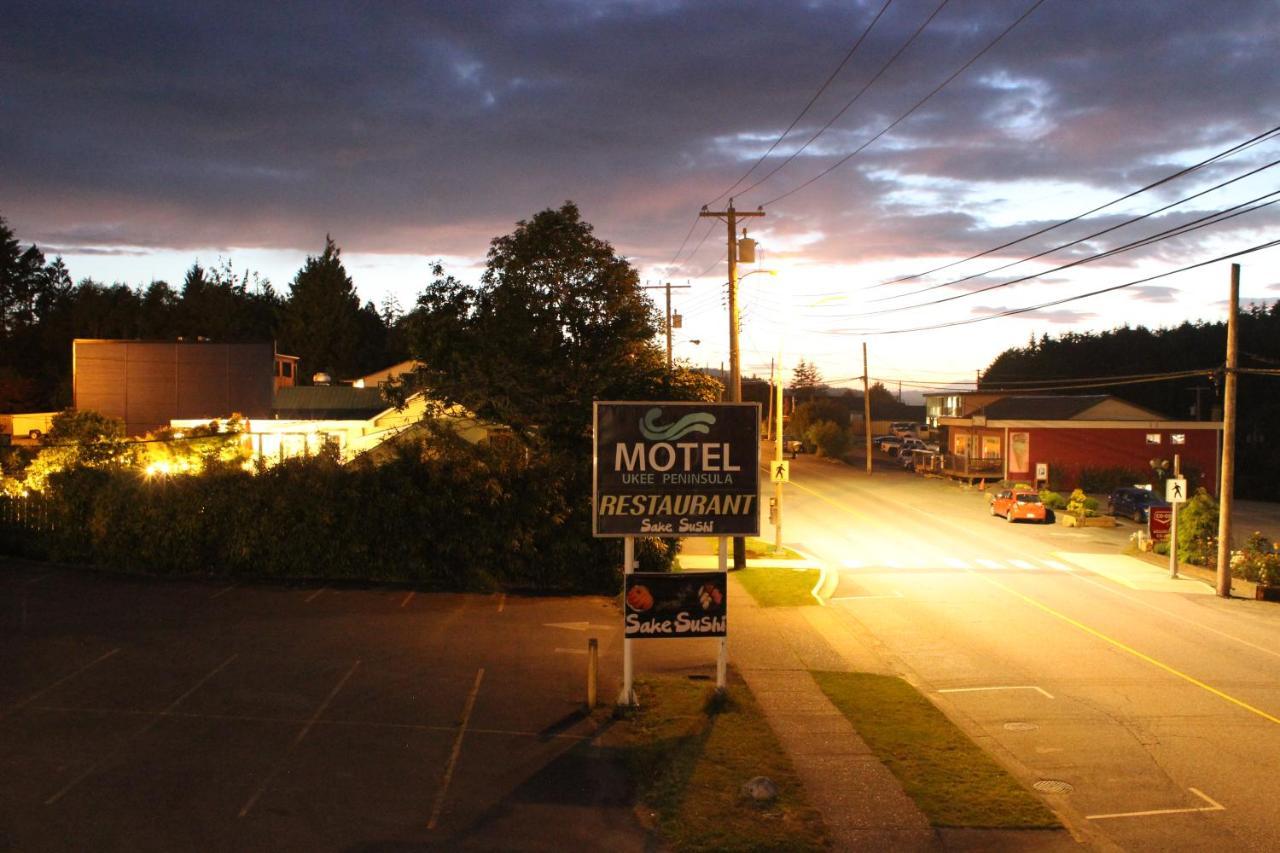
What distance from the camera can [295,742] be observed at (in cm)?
1242

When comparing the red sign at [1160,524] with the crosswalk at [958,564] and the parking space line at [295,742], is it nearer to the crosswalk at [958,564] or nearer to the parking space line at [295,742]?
the crosswalk at [958,564]

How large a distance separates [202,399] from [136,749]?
47441 mm

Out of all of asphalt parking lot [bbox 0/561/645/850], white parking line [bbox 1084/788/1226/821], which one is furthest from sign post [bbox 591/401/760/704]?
white parking line [bbox 1084/788/1226/821]

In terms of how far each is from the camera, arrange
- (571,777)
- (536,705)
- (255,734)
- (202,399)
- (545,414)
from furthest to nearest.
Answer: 1. (202,399)
2. (545,414)
3. (536,705)
4. (255,734)
5. (571,777)

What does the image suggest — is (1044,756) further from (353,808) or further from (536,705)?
(353,808)

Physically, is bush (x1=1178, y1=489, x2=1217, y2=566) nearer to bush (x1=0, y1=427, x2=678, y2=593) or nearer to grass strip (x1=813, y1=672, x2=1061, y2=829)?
bush (x1=0, y1=427, x2=678, y2=593)

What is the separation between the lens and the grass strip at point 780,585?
82.1 feet

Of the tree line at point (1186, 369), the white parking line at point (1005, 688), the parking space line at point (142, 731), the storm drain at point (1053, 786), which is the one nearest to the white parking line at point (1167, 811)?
the storm drain at point (1053, 786)

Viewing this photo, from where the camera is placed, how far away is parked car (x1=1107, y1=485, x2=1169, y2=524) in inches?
1795

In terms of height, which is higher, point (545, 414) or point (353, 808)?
point (545, 414)

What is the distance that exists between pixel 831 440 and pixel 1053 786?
6961 centimetres

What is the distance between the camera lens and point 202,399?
55.3 metres

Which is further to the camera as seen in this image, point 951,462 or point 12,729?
point 951,462

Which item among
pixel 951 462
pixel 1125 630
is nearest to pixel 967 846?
pixel 1125 630
